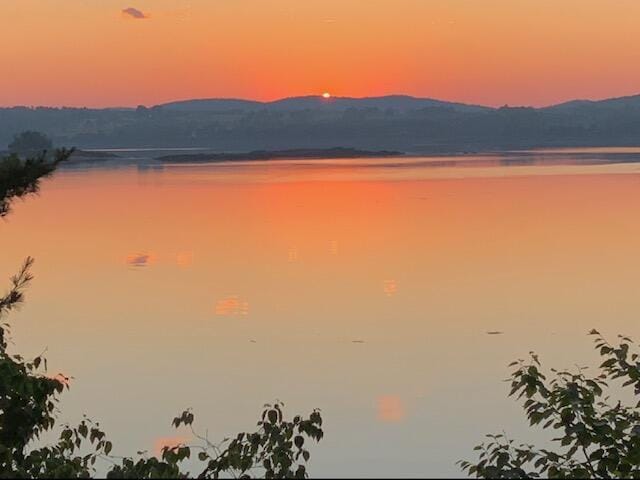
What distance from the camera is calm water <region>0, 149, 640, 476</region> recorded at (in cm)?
1303

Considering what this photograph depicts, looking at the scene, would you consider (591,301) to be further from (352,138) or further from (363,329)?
(352,138)

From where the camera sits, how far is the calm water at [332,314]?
42.8 feet

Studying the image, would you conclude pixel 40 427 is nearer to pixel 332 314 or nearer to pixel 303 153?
pixel 332 314

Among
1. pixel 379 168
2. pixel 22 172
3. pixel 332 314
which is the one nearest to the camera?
pixel 22 172

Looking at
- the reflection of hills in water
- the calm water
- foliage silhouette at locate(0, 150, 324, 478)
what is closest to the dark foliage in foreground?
foliage silhouette at locate(0, 150, 324, 478)

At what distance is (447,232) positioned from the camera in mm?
35438

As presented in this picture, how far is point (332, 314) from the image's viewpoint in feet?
65.9

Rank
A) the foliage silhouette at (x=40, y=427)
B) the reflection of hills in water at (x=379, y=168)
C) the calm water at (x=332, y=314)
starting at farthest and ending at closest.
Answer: the reflection of hills in water at (x=379, y=168)
the calm water at (x=332, y=314)
the foliage silhouette at (x=40, y=427)

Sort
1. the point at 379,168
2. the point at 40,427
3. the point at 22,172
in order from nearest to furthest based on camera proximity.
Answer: the point at 22,172, the point at 40,427, the point at 379,168

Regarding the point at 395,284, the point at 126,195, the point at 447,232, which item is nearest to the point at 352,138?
the point at 126,195

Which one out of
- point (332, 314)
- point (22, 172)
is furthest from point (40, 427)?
point (332, 314)

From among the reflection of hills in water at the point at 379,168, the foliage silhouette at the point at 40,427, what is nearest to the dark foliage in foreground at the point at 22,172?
the foliage silhouette at the point at 40,427

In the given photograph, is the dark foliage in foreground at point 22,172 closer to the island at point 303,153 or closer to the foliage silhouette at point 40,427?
the foliage silhouette at point 40,427

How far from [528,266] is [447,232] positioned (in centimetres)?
909
